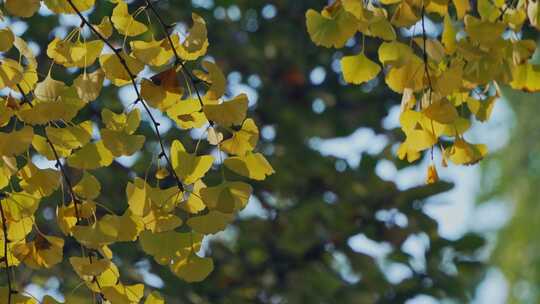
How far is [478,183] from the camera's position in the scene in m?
4.48

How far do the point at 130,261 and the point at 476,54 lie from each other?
39.3 inches

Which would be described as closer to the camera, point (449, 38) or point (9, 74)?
point (9, 74)

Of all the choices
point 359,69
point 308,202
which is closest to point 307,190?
point 308,202

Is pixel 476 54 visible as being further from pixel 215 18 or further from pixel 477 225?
pixel 477 225

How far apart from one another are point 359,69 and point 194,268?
224 millimetres

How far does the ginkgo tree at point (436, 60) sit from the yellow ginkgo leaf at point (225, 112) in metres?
0.10

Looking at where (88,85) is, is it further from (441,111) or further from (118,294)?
(441,111)

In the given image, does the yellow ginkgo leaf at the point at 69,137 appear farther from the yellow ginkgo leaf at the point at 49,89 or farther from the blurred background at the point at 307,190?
the blurred background at the point at 307,190

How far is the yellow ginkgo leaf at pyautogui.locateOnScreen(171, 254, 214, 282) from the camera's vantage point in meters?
0.96

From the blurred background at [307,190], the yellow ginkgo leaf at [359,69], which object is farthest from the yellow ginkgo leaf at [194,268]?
the blurred background at [307,190]

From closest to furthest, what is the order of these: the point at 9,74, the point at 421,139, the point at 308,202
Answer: the point at 9,74 → the point at 421,139 → the point at 308,202

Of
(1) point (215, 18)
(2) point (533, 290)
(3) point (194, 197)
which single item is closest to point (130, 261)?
(1) point (215, 18)

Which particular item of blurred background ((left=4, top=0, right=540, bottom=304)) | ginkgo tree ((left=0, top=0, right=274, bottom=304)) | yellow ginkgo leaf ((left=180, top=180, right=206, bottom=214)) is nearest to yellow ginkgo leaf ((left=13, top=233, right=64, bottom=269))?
ginkgo tree ((left=0, top=0, right=274, bottom=304))

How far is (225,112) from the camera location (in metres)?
0.93
